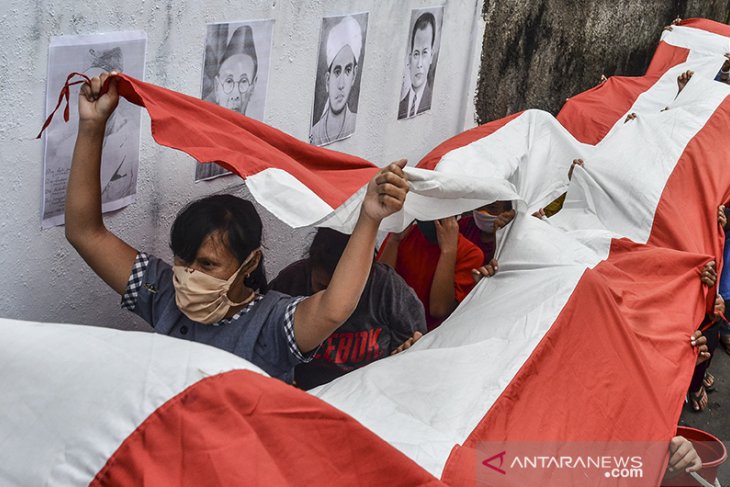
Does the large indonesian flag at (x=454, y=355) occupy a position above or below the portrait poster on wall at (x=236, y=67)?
below

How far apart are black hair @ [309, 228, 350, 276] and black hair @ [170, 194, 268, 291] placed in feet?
1.10

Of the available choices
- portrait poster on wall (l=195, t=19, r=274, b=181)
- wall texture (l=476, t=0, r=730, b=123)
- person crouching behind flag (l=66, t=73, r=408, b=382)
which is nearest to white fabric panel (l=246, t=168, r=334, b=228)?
person crouching behind flag (l=66, t=73, r=408, b=382)

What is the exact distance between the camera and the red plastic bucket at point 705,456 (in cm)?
270

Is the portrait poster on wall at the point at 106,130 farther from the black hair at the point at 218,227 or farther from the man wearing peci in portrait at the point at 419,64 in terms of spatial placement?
the man wearing peci in portrait at the point at 419,64

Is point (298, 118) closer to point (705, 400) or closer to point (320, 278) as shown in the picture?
point (320, 278)

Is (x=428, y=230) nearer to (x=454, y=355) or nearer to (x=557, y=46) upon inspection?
(x=454, y=355)

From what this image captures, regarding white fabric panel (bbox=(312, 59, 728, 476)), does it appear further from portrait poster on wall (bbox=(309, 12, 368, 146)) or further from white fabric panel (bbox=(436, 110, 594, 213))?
portrait poster on wall (bbox=(309, 12, 368, 146))

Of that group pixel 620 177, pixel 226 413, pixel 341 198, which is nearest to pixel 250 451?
pixel 226 413

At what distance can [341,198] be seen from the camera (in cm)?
231

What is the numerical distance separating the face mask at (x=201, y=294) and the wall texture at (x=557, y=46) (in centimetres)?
334

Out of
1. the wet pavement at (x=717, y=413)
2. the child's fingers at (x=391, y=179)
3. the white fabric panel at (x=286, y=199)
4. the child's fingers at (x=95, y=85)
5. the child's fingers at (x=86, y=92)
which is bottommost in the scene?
the wet pavement at (x=717, y=413)

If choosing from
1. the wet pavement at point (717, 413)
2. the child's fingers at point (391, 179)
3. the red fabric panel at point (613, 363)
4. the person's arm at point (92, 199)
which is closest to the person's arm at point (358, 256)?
the child's fingers at point (391, 179)

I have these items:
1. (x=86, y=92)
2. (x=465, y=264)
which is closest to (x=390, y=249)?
A: (x=465, y=264)

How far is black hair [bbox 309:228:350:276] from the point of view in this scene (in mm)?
2656
